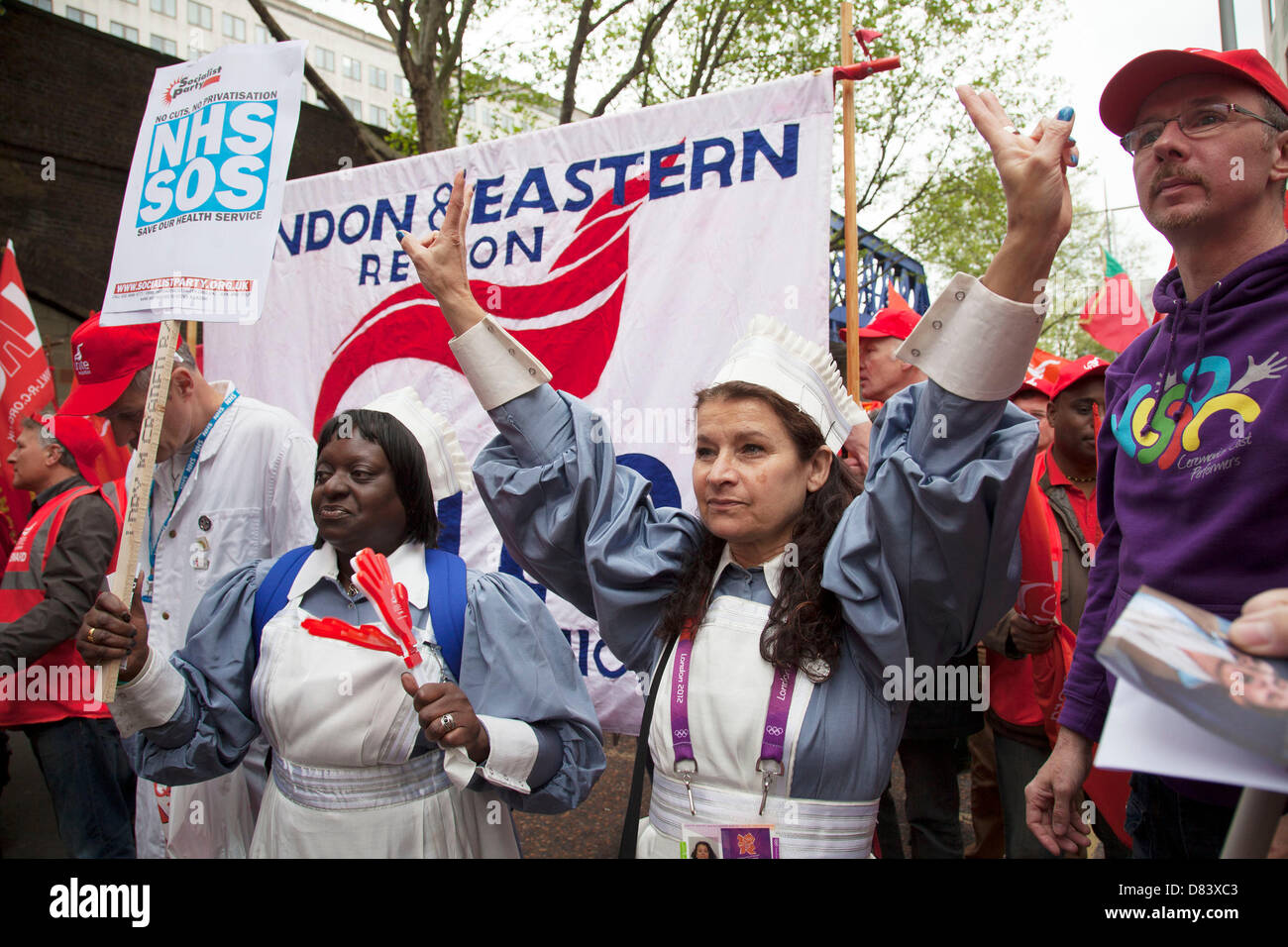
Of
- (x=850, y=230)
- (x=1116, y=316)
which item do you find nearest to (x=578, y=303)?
(x=850, y=230)

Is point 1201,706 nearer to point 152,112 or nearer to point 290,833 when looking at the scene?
point 290,833

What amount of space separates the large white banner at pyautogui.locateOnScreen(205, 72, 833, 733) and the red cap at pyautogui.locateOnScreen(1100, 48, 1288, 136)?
126 cm

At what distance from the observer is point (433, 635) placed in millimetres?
1960

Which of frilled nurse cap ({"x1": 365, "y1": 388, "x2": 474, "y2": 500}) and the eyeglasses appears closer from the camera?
the eyeglasses

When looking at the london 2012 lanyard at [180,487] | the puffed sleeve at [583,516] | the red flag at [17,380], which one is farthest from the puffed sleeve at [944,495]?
the red flag at [17,380]

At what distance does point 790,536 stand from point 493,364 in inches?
26.8

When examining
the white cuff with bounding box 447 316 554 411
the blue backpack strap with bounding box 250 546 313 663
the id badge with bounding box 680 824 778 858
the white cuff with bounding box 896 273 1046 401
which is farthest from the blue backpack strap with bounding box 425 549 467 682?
the white cuff with bounding box 896 273 1046 401

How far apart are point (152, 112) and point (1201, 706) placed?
2.55 metres

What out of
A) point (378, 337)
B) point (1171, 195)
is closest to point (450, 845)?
point (1171, 195)

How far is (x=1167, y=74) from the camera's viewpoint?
1575mm

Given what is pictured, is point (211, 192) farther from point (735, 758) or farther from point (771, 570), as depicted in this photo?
point (735, 758)

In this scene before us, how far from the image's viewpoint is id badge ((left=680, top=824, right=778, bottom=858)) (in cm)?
150

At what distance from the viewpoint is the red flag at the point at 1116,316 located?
3602 mm

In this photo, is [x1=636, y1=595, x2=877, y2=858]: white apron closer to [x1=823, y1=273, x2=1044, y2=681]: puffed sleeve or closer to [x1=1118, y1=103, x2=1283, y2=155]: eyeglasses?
[x1=823, y1=273, x2=1044, y2=681]: puffed sleeve
